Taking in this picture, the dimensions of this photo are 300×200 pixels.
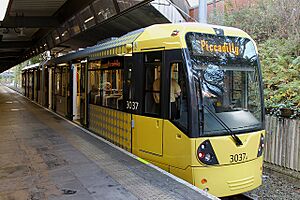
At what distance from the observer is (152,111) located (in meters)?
6.04

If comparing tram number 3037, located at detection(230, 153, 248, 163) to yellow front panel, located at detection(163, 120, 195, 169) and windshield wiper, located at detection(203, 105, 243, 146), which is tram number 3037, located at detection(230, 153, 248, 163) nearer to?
windshield wiper, located at detection(203, 105, 243, 146)

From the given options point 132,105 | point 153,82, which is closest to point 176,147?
point 153,82

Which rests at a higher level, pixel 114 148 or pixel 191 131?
pixel 191 131

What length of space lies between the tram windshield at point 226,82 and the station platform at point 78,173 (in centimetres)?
116

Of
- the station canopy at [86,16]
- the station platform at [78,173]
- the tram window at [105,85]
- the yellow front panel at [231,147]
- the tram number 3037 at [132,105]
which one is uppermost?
the station canopy at [86,16]

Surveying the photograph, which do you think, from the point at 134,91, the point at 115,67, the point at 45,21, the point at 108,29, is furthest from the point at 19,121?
the point at 134,91

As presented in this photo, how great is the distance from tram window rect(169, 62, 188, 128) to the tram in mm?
16

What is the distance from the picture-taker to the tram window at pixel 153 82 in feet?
19.4

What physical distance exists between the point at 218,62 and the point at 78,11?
7.26 metres

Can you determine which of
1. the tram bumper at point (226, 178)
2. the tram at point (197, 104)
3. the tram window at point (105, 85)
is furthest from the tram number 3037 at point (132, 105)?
the tram bumper at point (226, 178)

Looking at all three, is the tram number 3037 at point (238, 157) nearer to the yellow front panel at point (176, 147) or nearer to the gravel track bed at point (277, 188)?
the yellow front panel at point (176, 147)

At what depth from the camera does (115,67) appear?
25.0ft

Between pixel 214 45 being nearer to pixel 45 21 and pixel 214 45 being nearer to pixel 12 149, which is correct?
pixel 12 149

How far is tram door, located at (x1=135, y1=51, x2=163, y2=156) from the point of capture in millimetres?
5863
